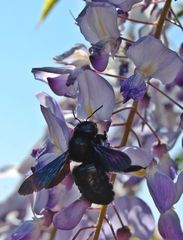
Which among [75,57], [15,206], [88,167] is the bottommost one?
[15,206]

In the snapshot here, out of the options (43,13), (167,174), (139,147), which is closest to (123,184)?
(167,174)

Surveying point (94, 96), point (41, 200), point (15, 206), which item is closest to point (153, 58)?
point (94, 96)

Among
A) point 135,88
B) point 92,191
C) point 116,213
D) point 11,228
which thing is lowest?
point 11,228

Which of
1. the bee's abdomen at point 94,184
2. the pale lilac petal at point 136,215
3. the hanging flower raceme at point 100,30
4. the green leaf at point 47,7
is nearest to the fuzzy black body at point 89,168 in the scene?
the bee's abdomen at point 94,184

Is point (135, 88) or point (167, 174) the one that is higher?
point (135, 88)

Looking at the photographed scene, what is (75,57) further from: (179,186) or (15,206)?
(15,206)

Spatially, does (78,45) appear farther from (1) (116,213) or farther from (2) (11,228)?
(2) (11,228)
